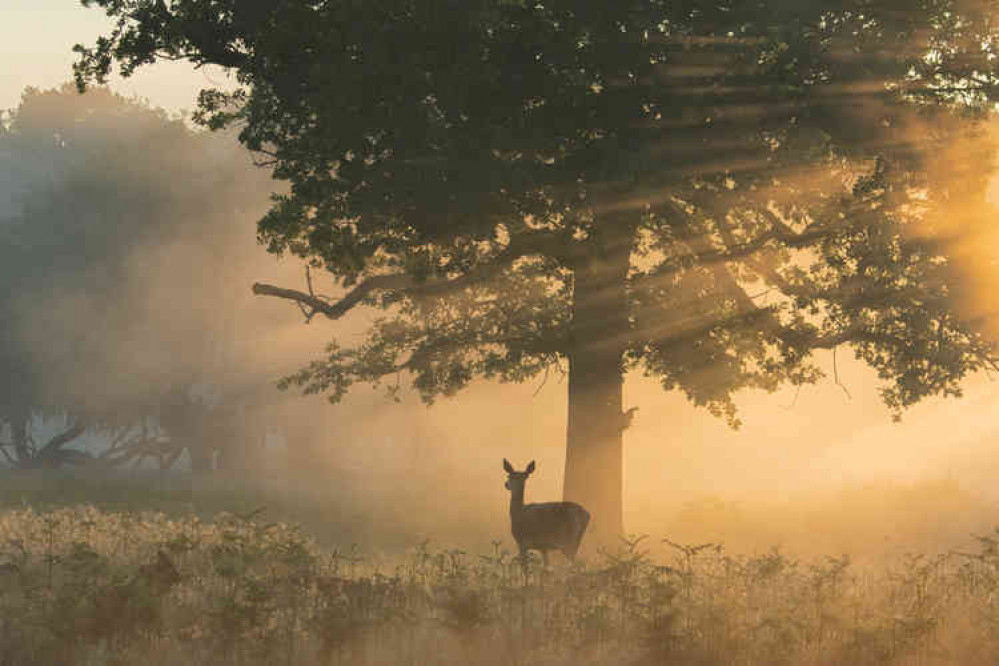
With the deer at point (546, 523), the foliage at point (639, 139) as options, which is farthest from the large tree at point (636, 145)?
the deer at point (546, 523)

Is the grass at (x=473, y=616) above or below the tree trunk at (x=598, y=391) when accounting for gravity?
below

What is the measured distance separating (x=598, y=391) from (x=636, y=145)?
577cm

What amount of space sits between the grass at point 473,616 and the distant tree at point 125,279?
140 ft

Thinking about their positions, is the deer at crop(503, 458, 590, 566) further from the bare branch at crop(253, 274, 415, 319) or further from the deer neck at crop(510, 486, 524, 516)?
the bare branch at crop(253, 274, 415, 319)

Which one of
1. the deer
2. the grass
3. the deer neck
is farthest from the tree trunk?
the grass

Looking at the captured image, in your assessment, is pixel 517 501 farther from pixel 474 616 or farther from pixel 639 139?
pixel 474 616

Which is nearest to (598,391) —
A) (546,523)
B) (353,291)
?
(546,523)

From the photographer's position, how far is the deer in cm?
2094

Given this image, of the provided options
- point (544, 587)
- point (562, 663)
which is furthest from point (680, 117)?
point (562, 663)

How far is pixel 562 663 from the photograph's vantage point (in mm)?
11344

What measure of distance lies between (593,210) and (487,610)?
29.0ft

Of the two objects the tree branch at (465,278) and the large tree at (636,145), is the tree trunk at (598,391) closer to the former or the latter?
the large tree at (636,145)

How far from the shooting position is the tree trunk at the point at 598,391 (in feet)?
71.9

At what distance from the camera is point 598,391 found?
73.6 ft
